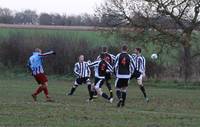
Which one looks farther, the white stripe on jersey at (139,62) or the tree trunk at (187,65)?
the tree trunk at (187,65)

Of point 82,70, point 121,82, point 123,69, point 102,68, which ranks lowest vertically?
point 82,70

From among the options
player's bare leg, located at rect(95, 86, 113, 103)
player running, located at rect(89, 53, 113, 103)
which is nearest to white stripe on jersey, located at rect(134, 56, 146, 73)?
player running, located at rect(89, 53, 113, 103)

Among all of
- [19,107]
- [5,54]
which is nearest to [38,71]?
[19,107]

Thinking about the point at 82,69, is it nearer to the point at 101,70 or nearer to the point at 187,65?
the point at 101,70

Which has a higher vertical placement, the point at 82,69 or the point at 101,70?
the point at 101,70

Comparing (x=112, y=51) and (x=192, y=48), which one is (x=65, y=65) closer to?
(x=112, y=51)

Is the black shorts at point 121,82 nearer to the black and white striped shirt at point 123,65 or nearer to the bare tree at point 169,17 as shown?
the black and white striped shirt at point 123,65

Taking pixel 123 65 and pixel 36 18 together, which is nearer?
pixel 123 65

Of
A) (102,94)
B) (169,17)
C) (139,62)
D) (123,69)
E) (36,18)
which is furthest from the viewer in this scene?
(36,18)

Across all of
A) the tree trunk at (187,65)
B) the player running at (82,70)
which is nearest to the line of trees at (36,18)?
the tree trunk at (187,65)

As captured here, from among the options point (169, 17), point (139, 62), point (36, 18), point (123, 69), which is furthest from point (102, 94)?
point (36, 18)

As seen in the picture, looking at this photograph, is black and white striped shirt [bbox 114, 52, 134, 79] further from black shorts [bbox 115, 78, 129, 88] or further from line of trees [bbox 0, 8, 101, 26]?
line of trees [bbox 0, 8, 101, 26]

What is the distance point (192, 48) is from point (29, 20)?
4255 cm

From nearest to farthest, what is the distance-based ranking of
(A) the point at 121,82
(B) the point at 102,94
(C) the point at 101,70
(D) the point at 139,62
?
1. (A) the point at 121,82
2. (B) the point at 102,94
3. (C) the point at 101,70
4. (D) the point at 139,62
